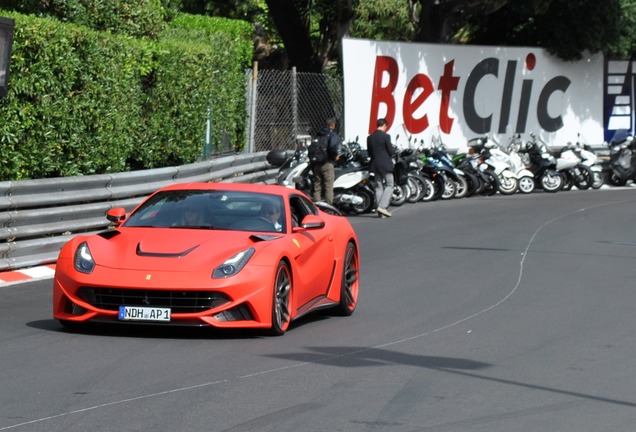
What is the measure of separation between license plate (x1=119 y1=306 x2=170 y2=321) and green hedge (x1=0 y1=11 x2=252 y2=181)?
644 cm

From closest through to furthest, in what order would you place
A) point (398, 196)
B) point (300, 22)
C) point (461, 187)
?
point (398, 196)
point (461, 187)
point (300, 22)

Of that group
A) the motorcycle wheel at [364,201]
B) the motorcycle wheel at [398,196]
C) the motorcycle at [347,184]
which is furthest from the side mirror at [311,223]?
the motorcycle wheel at [398,196]

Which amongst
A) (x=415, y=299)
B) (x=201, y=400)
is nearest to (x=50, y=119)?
(x=415, y=299)

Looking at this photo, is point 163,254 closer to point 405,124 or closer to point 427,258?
point 427,258

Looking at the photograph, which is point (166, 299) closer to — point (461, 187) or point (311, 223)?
point (311, 223)

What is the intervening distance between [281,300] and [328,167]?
13713 mm

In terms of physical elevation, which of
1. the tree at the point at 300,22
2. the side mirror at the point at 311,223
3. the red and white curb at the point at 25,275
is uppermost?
the tree at the point at 300,22

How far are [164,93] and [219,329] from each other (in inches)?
432

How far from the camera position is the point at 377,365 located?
Result: 30.3 ft

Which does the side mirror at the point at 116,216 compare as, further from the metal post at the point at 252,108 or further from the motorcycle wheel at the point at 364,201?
the metal post at the point at 252,108

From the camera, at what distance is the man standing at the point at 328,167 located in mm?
23906

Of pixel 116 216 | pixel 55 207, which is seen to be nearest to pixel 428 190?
pixel 55 207

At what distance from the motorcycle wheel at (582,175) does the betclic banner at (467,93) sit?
2526 millimetres

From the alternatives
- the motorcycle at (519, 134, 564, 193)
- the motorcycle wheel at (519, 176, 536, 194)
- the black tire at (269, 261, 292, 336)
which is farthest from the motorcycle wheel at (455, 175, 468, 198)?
the black tire at (269, 261, 292, 336)
